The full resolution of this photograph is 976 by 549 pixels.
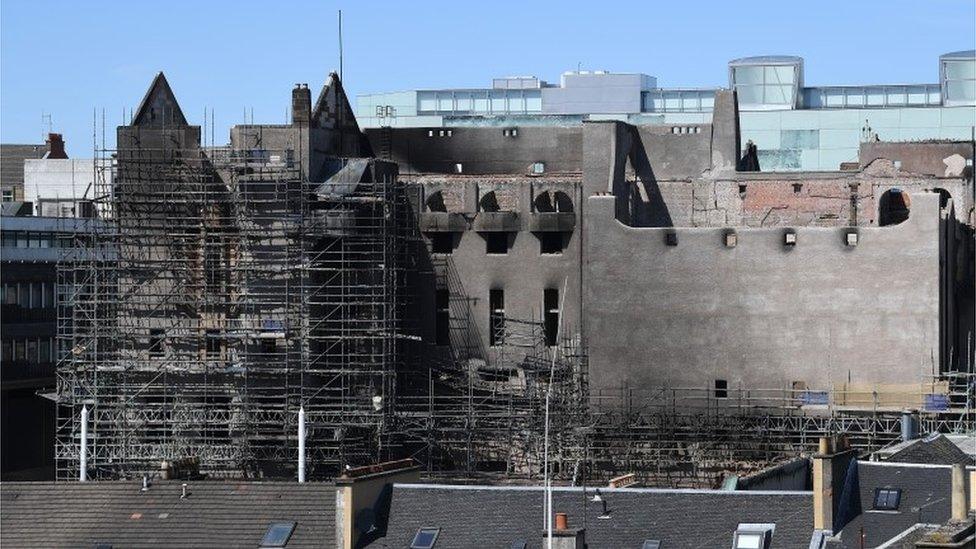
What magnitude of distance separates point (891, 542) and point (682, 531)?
4.95 meters

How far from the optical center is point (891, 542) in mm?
45781

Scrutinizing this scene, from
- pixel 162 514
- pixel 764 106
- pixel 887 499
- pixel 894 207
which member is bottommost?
pixel 162 514

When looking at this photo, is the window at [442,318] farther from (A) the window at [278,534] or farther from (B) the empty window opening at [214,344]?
(A) the window at [278,534]

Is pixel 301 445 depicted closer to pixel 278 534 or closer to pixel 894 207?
pixel 278 534

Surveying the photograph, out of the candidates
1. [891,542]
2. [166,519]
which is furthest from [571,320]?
[891,542]

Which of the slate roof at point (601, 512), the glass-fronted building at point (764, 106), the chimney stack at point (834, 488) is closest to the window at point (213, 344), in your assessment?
the slate roof at point (601, 512)

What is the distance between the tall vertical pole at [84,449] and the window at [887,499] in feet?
82.4

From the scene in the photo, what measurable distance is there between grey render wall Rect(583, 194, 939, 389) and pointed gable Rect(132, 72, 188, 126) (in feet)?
45.8

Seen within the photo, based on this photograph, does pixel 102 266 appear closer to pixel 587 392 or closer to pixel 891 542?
pixel 587 392

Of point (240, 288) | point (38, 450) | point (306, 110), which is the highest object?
point (306, 110)

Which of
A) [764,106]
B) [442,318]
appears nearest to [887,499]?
[442,318]

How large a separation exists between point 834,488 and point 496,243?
3408 cm

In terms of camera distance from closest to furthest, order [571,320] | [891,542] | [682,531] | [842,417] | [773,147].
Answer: [891,542], [682,531], [842,417], [571,320], [773,147]

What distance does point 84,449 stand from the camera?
7056cm
